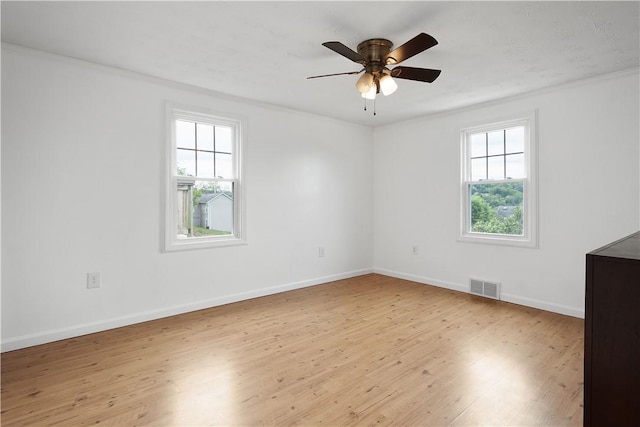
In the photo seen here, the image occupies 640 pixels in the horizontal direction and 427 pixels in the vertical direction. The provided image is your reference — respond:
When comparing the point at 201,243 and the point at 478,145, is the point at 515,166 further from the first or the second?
the point at 201,243

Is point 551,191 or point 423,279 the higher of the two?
point 551,191

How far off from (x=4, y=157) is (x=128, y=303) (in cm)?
165

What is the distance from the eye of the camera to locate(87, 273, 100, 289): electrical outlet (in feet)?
10.6

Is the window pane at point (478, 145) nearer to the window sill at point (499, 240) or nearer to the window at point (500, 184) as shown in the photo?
the window at point (500, 184)

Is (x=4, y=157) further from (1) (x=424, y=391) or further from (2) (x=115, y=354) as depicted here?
(1) (x=424, y=391)

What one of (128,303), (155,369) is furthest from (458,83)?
(128,303)

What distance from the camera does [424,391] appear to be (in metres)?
2.25

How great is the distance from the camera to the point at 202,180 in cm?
403

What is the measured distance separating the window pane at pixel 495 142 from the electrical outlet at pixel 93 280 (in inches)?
188

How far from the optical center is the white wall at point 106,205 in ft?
9.47

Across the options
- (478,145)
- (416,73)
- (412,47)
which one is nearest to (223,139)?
(416,73)

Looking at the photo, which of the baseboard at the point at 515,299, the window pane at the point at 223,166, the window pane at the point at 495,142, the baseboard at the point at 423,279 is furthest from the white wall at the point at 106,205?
the window pane at the point at 495,142

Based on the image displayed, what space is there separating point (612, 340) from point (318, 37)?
256cm

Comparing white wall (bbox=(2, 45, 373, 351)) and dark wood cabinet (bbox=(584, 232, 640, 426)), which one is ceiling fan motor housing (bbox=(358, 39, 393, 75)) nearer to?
white wall (bbox=(2, 45, 373, 351))
